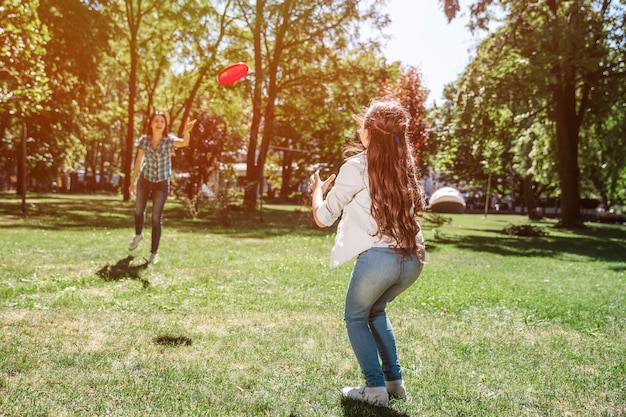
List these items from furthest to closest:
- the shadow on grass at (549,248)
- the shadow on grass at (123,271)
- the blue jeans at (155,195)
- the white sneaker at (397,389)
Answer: the shadow on grass at (549,248) → the blue jeans at (155,195) → the shadow on grass at (123,271) → the white sneaker at (397,389)

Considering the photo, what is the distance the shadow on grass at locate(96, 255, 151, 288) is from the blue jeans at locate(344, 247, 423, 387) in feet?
12.5

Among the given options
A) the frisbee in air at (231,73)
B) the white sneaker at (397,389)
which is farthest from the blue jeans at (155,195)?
the white sneaker at (397,389)

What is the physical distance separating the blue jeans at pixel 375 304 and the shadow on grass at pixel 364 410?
5.0 inches

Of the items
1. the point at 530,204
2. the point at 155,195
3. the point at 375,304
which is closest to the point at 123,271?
the point at 155,195

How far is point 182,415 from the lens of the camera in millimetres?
2998

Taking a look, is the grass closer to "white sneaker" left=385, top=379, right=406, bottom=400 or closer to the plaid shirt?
"white sneaker" left=385, top=379, right=406, bottom=400

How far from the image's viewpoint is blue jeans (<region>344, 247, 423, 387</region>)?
313cm

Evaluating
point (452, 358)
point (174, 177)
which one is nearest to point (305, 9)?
point (174, 177)

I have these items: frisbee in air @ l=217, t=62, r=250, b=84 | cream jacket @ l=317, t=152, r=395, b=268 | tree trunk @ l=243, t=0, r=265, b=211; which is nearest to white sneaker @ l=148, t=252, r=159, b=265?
frisbee in air @ l=217, t=62, r=250, b=84

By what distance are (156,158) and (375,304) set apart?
5.30m

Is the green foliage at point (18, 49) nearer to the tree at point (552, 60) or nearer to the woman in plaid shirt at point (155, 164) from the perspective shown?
the woman in plaid shirt at point (155, 164)

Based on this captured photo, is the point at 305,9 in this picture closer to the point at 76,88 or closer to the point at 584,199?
→ the point at 76,88

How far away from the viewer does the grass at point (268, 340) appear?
3268 millimetres

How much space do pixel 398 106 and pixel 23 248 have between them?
800 centimetres
